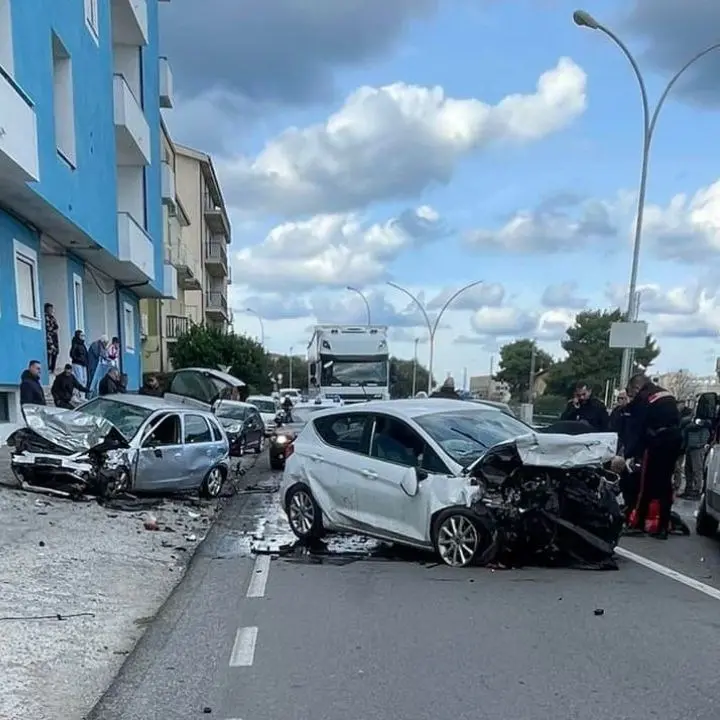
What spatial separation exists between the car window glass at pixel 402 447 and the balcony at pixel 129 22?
18.8 metres

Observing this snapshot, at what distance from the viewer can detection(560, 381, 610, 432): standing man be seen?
12.5m

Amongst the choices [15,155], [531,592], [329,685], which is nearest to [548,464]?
[531,592]

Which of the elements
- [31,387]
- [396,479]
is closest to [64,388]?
[31,387]

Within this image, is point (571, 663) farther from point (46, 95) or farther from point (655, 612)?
point (46, 95)

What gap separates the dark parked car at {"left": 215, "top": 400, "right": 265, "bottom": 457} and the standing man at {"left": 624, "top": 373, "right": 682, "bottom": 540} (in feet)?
42.5

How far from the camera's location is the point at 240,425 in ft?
69.1

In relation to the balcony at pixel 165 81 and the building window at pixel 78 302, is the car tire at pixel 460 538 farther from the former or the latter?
the balcony at pixel 165 81

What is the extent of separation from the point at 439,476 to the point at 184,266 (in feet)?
126

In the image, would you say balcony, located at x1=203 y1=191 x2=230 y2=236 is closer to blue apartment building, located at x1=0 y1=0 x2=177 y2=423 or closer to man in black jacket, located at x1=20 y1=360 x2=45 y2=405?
blue apartment building, located at x1=0 y1=0 x2=177 y2=423

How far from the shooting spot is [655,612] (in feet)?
19.9

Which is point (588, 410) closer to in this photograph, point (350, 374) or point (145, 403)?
point (145, 403)

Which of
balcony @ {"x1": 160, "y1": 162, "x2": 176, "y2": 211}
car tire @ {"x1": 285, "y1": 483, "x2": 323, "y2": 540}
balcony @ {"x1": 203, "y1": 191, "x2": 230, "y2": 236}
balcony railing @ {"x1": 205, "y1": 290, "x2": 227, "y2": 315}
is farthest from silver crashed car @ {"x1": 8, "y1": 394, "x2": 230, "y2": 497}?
balcony railing @ {"x1": 205, "y1": 290, "x2": 227, "y2": 315}

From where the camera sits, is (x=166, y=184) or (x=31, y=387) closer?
(x=31, y=387)

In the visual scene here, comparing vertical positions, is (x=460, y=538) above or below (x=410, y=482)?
below
